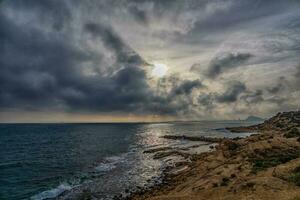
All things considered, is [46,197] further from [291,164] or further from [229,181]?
[291,164]

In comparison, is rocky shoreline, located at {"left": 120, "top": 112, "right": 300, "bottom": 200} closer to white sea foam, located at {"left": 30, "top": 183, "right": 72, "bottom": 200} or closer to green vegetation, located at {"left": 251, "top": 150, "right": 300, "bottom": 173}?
green vegetation, located at {"left": 251, "top": 150, "right": 300, "bottom": 173}

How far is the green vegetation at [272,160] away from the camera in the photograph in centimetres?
3488

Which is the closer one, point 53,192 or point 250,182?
point 250,182

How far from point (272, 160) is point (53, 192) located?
33.7m

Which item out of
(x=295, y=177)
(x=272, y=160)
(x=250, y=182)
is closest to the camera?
(x=295, y=177)

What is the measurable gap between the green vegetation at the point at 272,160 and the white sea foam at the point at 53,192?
29179 mm

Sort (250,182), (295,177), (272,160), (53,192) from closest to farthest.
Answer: (295,177)
(250,182)
(272,160)
(53,192)

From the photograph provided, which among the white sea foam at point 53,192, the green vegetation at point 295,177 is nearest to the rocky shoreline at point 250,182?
the green vegetation at point 295,177

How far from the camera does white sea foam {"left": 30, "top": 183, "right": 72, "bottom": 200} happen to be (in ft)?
129

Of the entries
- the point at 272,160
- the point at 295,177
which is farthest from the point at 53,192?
the point at 295,177

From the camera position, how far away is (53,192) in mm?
41688

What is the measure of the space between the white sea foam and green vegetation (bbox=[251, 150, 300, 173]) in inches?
1149

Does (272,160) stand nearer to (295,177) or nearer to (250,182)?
(295,177)

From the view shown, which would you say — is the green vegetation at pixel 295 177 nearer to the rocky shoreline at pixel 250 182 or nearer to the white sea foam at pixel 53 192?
the rocky shoreline at pixel 250 182
